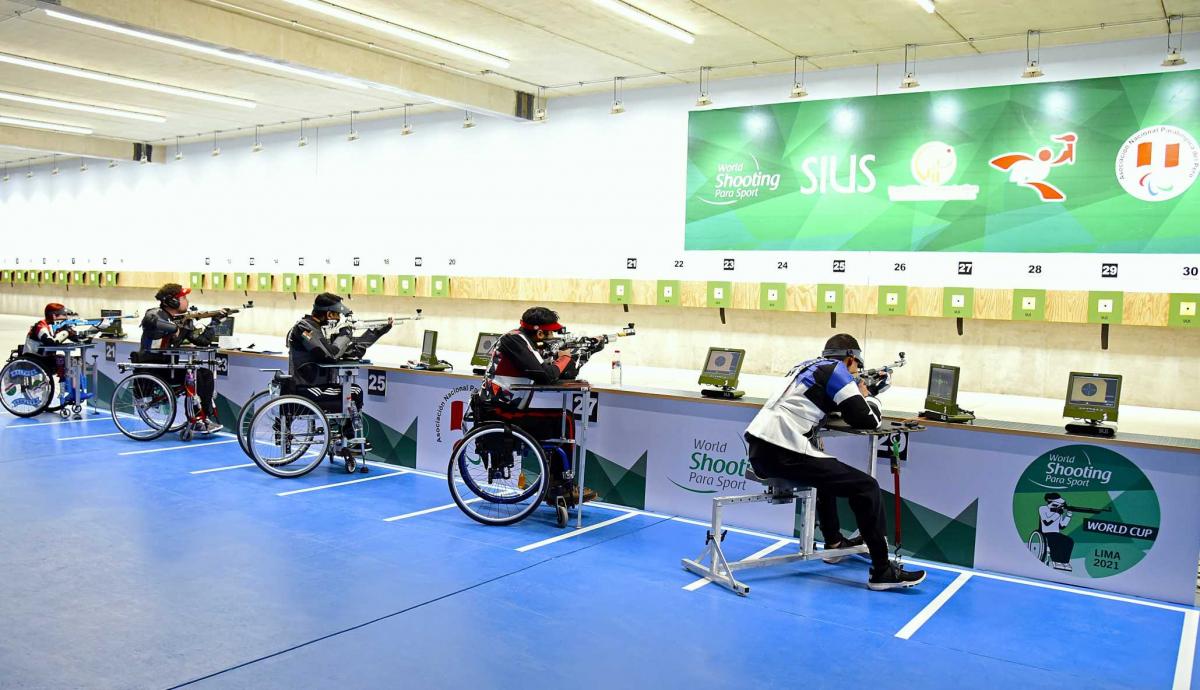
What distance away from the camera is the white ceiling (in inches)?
255

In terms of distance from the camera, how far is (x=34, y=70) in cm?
921

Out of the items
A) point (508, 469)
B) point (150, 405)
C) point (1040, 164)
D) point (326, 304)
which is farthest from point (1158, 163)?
point (150, 405)

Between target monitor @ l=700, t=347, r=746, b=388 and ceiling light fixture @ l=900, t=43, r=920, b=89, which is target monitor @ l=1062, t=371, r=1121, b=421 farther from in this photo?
ceiling light fixture @ l=900, t=43, r=920, b=89

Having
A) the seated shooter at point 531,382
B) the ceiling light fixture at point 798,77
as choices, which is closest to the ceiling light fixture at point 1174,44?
the ceiling light fixture at point 798,77

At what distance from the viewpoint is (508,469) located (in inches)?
229

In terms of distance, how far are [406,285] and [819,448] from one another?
6815 millimetres

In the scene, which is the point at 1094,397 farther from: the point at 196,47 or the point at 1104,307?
the point at 196,47

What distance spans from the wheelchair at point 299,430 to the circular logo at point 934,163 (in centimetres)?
492

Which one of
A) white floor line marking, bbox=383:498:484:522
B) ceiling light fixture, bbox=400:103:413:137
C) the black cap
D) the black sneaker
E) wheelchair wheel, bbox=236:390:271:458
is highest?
ceiling light fixture, bbox=400:103:413:137

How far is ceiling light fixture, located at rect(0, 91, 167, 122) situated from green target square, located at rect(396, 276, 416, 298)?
161 inches

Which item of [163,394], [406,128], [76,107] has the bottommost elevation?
[163,394]

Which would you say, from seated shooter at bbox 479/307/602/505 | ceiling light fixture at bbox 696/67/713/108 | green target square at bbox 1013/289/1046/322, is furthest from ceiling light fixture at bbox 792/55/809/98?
seated shooter at bbox 479/307/602/505

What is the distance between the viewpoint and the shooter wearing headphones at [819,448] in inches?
179

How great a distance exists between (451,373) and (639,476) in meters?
1.86
